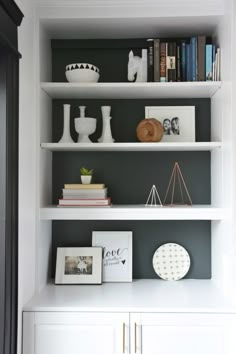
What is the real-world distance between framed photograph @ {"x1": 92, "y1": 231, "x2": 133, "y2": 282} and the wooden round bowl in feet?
1.90

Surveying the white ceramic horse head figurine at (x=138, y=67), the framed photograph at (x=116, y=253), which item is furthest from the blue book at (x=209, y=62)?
the framed photograph at (x=116, y=253)

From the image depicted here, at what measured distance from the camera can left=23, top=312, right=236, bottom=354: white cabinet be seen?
6.75 ft

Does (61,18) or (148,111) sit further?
(148,111)

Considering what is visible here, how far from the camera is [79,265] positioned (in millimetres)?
2523

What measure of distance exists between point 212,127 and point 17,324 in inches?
59.4

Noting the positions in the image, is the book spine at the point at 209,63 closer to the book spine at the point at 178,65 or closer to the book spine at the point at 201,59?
the book spine at the point at 201,59

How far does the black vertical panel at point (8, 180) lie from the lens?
72.3 inches

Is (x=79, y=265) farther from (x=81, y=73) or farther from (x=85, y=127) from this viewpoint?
(x=81, y=73)

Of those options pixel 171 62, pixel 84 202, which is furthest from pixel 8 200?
pixel 171 62

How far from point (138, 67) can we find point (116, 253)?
1054mm

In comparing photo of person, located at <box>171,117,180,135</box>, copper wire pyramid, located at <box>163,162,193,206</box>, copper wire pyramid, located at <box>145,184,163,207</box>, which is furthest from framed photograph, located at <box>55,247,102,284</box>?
photo of person, located at <box>171,117,180,135</box>

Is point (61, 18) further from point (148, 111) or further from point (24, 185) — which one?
point (24, 185)

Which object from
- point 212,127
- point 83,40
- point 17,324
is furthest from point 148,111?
point 17,324

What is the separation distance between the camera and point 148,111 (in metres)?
2.58
